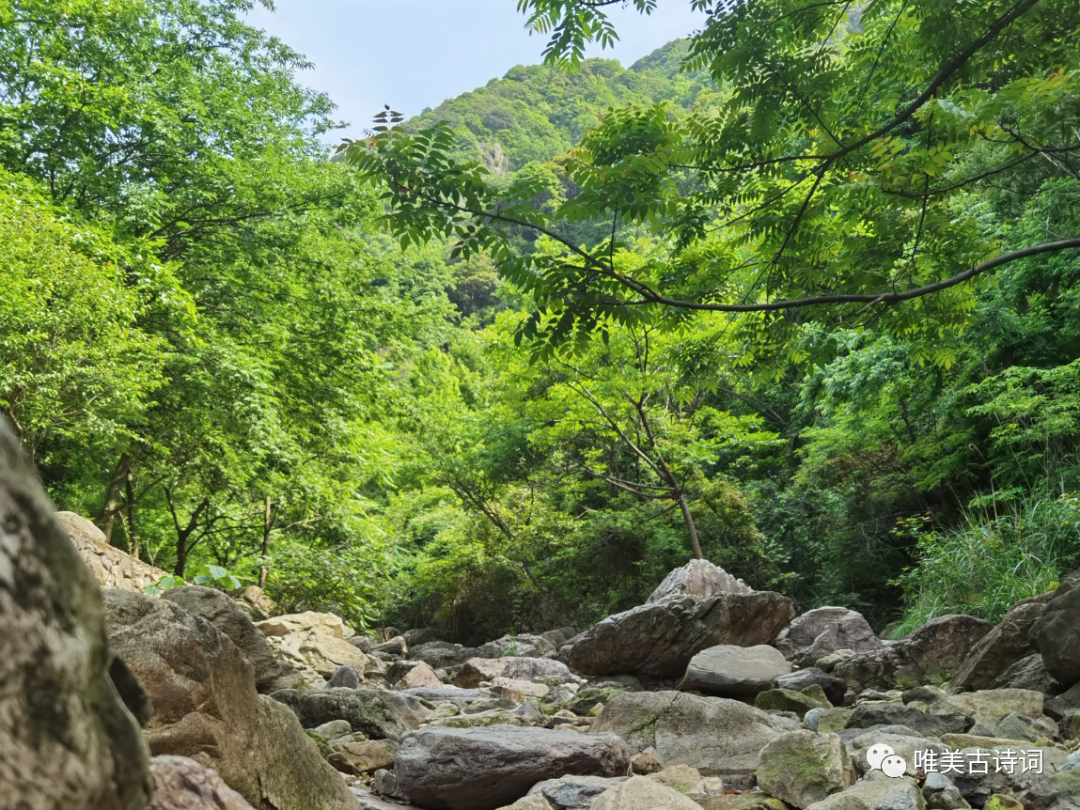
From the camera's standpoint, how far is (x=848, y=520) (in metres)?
14.3

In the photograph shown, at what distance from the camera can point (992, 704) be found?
4.90 meters

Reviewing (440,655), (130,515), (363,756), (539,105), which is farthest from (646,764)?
(539,105)

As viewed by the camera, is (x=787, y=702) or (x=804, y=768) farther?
(x=787, y=702)

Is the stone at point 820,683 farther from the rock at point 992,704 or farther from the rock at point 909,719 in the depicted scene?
the rock at point 992,704

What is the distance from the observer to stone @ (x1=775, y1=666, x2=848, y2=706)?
666 centimetres

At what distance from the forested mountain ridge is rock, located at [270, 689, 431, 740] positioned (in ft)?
9.80

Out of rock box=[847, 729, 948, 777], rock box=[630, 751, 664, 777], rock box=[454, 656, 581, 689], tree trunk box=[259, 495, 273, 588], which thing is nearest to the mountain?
tree trunk box=[259, 495, 273, 588]

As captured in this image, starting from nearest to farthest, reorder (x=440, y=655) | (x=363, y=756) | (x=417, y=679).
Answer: (x=363, y=756)
(x=417, y=679)
(x=440, y=655)

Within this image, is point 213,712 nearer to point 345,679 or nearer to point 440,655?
point 345,679

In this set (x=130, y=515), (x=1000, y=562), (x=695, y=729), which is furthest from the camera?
(x=130, y=515)

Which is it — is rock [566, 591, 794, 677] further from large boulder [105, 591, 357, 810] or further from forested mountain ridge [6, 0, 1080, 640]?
large boulder [105, 591, 357, 810]

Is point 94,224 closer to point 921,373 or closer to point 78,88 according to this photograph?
point 78,88

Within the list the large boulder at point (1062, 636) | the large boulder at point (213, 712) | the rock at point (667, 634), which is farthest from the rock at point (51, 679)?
the rock at point (667, 634)

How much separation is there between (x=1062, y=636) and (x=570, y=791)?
3462 millimetres
